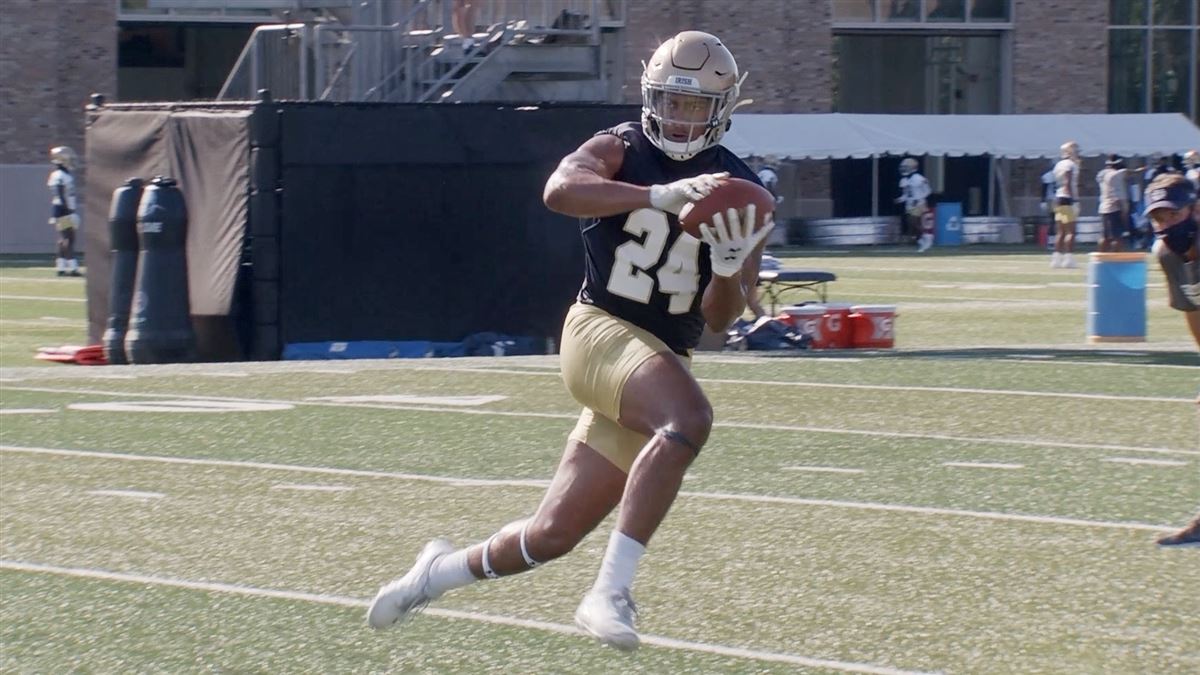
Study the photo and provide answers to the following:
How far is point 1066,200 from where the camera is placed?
27.4m

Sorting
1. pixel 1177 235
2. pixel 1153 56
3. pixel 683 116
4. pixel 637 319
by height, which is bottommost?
pixel 637 319

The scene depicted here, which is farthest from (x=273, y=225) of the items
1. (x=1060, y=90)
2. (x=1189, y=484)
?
(x=1060, y=90)

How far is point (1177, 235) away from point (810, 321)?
821cm

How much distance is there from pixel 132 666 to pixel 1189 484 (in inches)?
213

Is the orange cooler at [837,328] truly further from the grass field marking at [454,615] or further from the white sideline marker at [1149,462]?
the grass field marking at [454,615]

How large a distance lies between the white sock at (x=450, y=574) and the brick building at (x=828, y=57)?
31230 mm

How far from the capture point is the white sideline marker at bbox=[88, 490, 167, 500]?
9211 mm

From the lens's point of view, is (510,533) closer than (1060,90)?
Yes

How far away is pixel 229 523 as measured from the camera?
27.9ft

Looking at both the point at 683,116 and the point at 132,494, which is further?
the point at 132,494

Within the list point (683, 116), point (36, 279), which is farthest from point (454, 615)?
point (36, 279)

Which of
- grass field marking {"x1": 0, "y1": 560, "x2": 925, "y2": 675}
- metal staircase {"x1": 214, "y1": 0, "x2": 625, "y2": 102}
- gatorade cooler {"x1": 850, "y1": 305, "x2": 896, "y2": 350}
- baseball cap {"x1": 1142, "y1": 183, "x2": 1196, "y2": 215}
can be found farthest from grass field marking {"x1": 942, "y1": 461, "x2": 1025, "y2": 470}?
metal staircase {"x1": 214, "y1": 0, "x2": 625, "y2": 102}

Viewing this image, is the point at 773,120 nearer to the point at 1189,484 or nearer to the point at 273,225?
the point at 273,225

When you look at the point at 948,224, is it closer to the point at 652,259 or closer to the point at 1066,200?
the point at 1066,200
